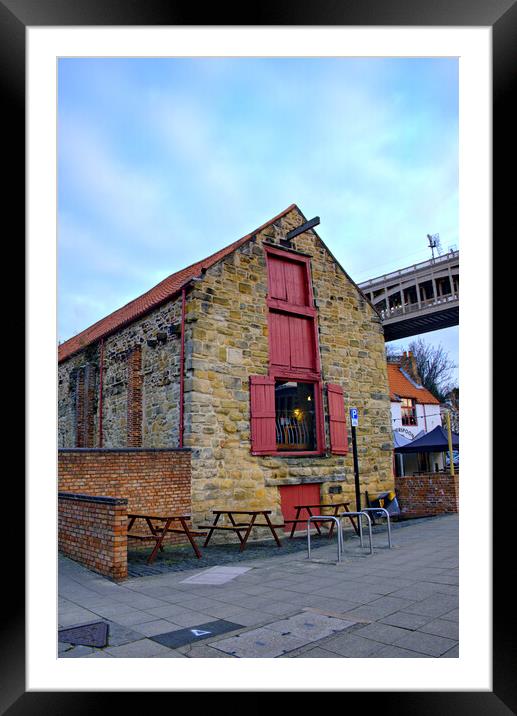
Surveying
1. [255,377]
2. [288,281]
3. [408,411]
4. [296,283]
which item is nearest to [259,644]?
[255,377]

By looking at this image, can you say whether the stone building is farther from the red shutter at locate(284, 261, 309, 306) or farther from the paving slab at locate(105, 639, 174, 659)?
the paving slab at locate(105, 639, 174, 659)

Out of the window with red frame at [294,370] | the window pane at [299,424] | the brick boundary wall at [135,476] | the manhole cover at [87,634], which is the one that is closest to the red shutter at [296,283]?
the window with red frame at [294,370]

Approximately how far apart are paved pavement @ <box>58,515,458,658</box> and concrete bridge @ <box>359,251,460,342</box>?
13566 millimetres

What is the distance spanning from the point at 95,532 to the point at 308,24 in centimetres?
629

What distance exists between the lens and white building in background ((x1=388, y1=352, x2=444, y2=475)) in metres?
27.2

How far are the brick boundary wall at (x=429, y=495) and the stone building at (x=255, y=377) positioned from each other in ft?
3.17

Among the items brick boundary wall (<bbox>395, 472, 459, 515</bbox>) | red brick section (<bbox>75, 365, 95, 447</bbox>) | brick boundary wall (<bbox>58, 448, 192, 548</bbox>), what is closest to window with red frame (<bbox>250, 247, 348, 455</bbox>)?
brick boundary wall (<bbox>58, 448, 192, 548</bbox>)

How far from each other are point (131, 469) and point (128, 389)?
11.2 ft

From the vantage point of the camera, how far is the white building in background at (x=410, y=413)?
27.2 metres

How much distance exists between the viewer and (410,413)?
2927cm

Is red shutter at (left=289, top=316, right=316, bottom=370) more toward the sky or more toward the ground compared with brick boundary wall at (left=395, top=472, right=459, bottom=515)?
more toward the sky
